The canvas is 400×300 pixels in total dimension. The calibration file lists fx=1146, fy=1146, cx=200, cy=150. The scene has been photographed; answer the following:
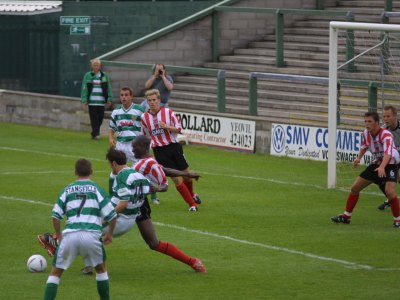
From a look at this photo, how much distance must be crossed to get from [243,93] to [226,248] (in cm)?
1392

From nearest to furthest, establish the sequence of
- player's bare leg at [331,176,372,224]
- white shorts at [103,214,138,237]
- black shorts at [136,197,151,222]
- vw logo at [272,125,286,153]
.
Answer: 1. white shorts at [103,214,138,237]
2. black shorts at [136,197,151,222]
3. player's bare leg at [331,176,372,224]
4. vw logo at [272,125,286,153]

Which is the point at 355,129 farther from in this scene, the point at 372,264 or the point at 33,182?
the point at 372,264

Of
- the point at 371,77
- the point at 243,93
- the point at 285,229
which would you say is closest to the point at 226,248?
the point at 285,229

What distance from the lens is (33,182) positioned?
2178 cm

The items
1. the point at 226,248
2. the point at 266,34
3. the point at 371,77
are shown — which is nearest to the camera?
the point at 226,248

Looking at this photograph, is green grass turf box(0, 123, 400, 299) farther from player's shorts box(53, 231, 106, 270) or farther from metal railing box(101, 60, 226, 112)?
metal railing box(101, 60, 226, 112)

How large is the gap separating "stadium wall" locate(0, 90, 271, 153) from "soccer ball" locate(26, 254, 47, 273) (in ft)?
54.1

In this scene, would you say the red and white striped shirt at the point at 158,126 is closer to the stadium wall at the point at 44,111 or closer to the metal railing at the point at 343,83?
the metal railing at the point at 343,83

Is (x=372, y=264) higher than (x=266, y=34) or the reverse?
the reverse

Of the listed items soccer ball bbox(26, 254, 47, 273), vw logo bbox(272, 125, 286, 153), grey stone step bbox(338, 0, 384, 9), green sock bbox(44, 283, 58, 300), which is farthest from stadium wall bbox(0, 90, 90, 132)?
green sock bbox(44, 283, 58, 300)

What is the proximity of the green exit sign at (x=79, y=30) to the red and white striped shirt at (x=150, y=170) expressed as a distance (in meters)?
20.8

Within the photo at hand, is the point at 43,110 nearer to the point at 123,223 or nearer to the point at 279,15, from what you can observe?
the point at 279,15

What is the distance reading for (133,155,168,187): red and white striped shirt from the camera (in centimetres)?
1412

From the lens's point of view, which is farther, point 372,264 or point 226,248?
point 226,248
